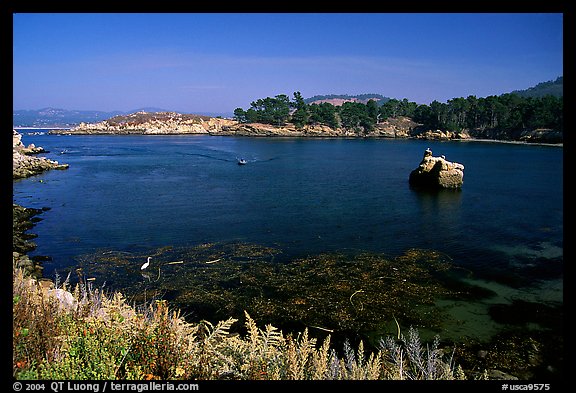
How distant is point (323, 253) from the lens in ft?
48.3

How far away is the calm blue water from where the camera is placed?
14.8 m

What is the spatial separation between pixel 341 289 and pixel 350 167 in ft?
101

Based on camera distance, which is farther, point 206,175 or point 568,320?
point 206,175

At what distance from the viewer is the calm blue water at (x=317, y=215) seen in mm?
14828

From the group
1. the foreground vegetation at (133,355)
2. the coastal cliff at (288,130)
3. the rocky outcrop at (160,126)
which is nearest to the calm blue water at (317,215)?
the foreground vegetation at (133,355)

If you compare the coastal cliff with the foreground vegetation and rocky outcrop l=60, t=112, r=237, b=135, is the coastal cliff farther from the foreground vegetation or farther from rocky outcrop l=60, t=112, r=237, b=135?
the foreground vegetation

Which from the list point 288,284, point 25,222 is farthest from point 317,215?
point 25,222

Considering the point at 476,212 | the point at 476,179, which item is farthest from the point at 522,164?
the point at 476,212

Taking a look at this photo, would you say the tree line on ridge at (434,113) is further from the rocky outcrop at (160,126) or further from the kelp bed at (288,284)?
the kelp bed at (288,284)

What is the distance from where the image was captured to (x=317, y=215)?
20562mm

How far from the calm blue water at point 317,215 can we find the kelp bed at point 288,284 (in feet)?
2.95

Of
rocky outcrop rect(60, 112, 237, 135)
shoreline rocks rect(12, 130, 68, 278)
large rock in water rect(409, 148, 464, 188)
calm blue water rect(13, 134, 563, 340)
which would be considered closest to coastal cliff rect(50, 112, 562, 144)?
rocky outcrop rect(60, 112, 237, 135)

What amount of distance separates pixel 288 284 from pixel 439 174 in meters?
19.0
